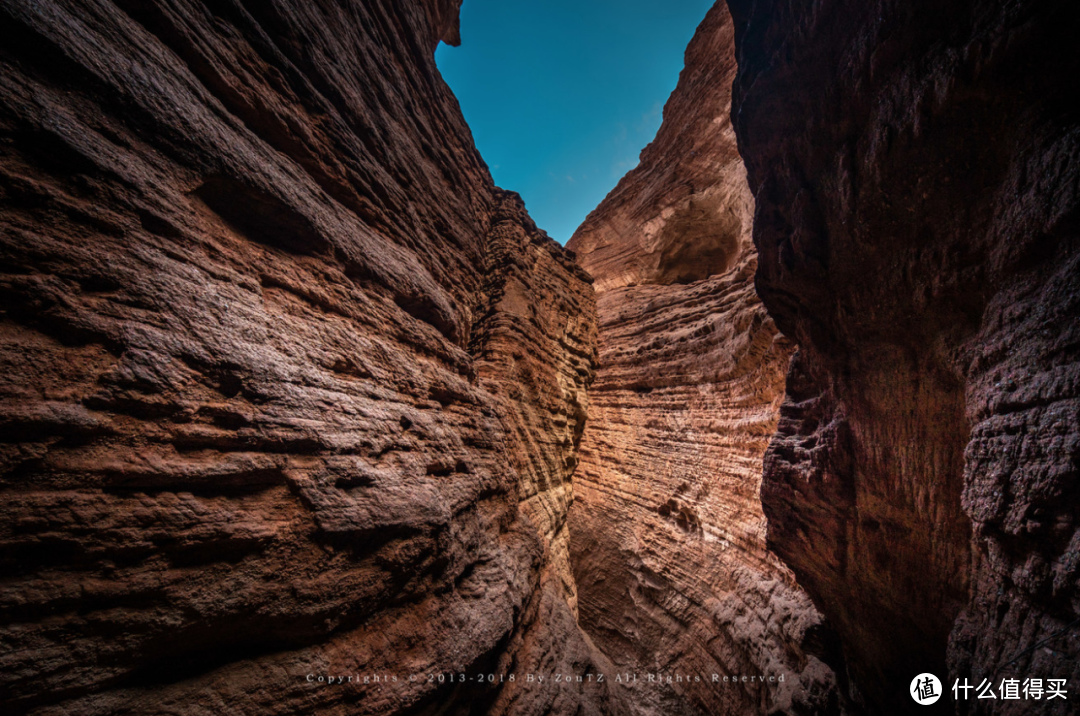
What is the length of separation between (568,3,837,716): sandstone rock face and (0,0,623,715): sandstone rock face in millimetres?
2455

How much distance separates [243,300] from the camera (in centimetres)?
280

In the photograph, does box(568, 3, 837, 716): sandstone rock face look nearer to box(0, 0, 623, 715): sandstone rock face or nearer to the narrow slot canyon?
the narrow slot canyon

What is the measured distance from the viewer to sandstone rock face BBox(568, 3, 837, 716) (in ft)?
16.4

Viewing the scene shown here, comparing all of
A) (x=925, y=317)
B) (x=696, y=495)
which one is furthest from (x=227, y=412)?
(x=696, y=495)

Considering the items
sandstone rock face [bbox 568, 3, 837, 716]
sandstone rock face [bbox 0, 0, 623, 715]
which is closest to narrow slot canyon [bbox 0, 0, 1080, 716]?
sandstone rock face [bbox 0, 0, 623, 715]

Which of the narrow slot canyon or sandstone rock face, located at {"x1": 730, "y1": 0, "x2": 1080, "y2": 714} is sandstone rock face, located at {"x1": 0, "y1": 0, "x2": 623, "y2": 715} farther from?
sandstone rock face, located at {"x1": 730, "y1": 0, "x2": 1080, "y2": 714}

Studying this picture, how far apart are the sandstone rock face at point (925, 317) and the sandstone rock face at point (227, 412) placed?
136 inches

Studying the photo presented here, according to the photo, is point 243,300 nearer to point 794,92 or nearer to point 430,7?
point 794,92

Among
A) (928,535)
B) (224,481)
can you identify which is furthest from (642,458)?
(224,481)

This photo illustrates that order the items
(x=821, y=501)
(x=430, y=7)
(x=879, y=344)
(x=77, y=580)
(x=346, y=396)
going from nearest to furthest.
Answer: (x=77, y=580) → (x=879, y=344) → (x=346, y=396) → (x=821, y=501) → (x=430, y=7)

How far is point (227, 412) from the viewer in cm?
236

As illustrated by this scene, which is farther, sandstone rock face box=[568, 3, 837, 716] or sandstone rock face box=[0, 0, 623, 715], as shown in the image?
sandstone rock face box=[568, 3, 837, 716]

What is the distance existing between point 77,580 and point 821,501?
18.2 feet

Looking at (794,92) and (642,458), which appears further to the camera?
(642,458)
